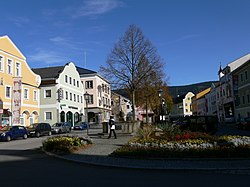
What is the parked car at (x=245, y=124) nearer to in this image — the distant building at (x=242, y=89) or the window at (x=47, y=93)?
the distant building at (x=242, y=89)

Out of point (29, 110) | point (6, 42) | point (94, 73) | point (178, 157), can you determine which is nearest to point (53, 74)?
point (29, 110)

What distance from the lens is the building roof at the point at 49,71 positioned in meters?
57.1

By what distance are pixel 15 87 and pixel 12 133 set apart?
1238 cm

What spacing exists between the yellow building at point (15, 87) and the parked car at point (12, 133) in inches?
225

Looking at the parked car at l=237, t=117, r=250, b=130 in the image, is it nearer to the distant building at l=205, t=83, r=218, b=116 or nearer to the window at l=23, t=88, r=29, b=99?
the window at l=23, t=88, r=29, b=99

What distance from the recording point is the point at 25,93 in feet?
160

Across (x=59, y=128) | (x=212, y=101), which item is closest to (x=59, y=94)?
(x=59, y=128)

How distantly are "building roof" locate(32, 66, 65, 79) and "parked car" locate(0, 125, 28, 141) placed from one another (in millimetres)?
22480

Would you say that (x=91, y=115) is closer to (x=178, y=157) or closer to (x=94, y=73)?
(x=94, y=73)

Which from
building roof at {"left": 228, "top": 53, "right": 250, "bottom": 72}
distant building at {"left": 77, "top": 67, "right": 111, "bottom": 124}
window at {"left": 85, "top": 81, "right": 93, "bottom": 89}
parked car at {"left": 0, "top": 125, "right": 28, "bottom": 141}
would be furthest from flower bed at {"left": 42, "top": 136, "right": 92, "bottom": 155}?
building roof at {"left": 228, "top": 53, "right": 250, "bottom": 72}

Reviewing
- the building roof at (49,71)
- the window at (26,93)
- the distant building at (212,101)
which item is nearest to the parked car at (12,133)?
the window at (26,93)

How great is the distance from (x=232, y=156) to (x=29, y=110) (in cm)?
4056

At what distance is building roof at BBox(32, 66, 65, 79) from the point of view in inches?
2248

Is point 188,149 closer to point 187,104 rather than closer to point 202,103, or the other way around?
point 202,103
